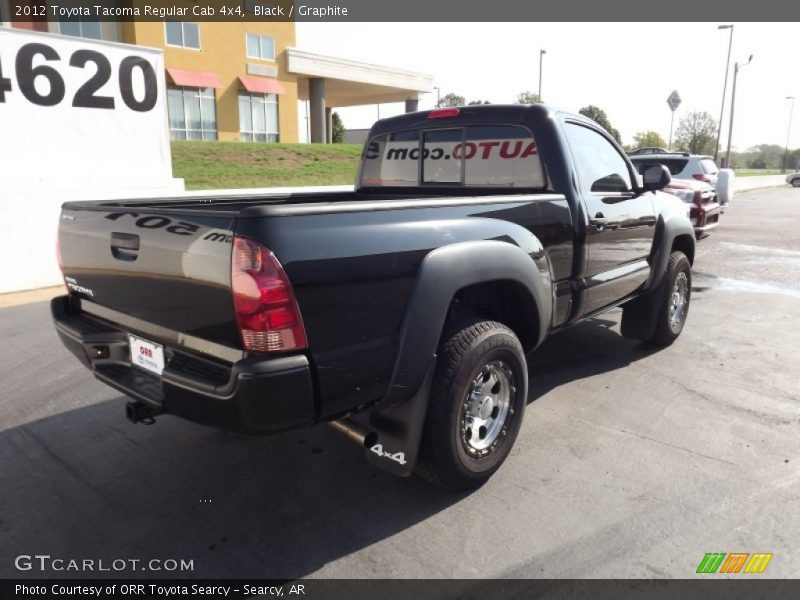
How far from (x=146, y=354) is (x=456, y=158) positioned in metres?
2.51

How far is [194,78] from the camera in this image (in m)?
27.2

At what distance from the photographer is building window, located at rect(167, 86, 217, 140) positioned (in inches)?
1078

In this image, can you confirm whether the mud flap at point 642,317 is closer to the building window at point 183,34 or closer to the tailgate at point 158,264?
the tailgate at point 158,264

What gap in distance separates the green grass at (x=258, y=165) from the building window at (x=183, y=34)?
23.5 ft

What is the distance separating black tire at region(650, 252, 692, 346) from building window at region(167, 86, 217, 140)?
2596cm

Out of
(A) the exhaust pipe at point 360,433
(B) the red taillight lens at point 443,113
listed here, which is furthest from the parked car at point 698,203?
(A) the exhaust pipe at point 360,433

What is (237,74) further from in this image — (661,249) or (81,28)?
(661,249)

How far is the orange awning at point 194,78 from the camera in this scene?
26391 millimetres

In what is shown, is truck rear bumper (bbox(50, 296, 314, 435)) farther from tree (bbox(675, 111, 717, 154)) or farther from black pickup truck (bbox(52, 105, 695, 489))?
tree (bbox(675, 111, 717, 154))

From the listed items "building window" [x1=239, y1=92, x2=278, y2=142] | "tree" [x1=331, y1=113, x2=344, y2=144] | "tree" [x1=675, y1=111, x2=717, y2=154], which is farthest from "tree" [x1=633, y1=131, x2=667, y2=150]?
"building window" [x1=239, y1=92, x2=278, y2=142]

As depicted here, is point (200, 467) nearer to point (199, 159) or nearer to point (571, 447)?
point (571, 447)

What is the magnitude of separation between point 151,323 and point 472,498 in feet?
5.82

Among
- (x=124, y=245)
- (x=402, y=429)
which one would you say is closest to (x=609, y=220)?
(x=402, y=429)

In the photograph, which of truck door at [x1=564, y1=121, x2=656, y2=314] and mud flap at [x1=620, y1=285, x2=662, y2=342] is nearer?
truck door at [x1=564, y1=121, x2=656, y2=314]
